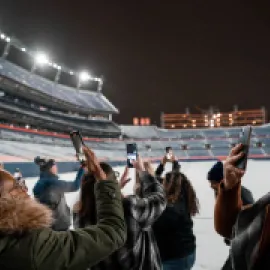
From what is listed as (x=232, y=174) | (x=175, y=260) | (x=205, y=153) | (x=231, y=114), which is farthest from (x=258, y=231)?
(x=231, y=114)

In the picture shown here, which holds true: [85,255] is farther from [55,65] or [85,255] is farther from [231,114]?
[231,114]

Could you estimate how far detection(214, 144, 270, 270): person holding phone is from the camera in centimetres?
108

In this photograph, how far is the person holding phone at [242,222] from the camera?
1.08 m

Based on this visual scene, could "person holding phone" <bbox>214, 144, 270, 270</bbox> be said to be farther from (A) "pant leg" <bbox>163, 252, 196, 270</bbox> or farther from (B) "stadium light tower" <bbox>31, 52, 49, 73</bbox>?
(B) "stadium light tower" <bbox>31, 52, 49, 73</bbox>

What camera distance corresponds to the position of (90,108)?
188ft

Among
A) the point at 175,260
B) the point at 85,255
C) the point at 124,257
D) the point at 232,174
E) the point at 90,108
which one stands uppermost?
the point at 90,108

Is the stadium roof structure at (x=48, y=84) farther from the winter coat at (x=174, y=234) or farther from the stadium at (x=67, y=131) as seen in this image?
the winter coat at (x=174, y=234)

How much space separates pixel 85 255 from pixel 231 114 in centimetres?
15232

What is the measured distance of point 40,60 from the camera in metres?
51.6

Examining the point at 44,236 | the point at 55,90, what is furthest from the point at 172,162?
the point at 55,90

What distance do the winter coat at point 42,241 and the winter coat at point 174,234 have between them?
167 cm

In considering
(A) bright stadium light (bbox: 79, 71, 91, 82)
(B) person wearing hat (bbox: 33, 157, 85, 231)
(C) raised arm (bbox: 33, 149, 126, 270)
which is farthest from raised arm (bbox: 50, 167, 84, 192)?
(A) bright stadium light (bbox: 79, 71, 91, 82)

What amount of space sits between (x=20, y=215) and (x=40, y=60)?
179 feet

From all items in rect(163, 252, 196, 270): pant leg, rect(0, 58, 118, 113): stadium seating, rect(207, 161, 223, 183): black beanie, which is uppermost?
rect(0, 58, 118, 113): stadium seating
